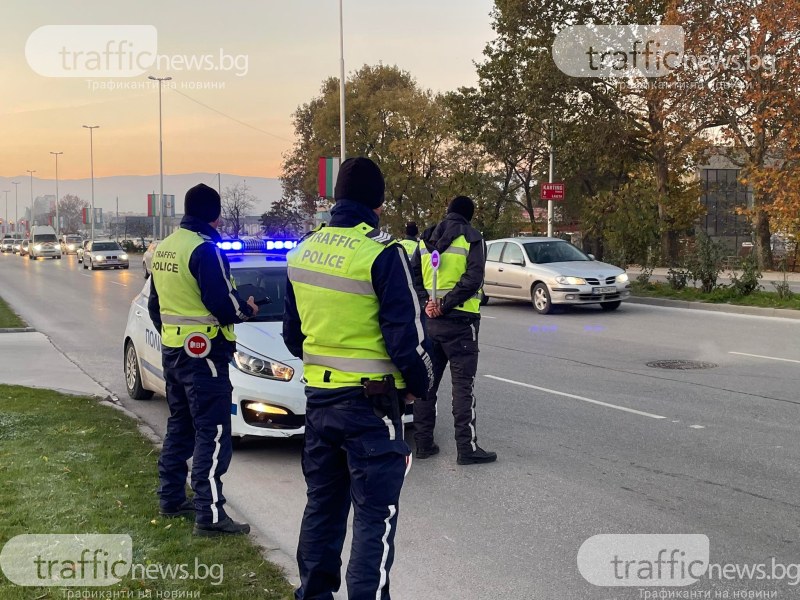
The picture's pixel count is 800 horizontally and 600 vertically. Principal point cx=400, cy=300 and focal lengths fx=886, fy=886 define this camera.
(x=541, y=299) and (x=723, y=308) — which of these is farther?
(x=541, y=299)

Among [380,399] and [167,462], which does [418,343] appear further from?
[167,462]

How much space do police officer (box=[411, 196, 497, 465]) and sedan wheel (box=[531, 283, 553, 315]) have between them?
459 inches

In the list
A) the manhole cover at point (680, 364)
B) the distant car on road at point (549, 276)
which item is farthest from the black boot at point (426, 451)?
the distant car on road at point (549, 276)

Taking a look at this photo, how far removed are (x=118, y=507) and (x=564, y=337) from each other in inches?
403

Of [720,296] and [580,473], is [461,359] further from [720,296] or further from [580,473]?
[720,296]

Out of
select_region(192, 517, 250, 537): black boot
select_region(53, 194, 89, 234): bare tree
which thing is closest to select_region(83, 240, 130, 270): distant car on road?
select_region(192, 517, 250, 537): black boot

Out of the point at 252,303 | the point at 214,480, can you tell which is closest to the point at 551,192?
the point at 252,303

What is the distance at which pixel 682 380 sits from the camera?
10273 millimetres

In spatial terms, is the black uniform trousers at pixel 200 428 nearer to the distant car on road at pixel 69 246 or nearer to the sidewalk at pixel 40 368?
the sidewalk at pixel 40 368

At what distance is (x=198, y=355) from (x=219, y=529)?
3.29 ft

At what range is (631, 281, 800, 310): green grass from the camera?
18000mm

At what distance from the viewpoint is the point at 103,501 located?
539 cm

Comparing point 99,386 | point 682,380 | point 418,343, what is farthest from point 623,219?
point 418,343

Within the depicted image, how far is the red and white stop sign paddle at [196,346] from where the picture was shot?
17.1ft
